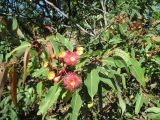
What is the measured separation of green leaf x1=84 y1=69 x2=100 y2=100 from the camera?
1.41 meters

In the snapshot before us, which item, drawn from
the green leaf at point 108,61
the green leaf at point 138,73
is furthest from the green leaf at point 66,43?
the green leaf at point 138,73

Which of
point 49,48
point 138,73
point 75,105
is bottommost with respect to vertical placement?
point 75,105

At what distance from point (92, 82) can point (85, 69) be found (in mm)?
114

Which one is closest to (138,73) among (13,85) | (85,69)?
(85,69)

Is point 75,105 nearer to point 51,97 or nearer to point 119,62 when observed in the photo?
point 51,97

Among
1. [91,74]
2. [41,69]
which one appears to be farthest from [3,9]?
[91,74]

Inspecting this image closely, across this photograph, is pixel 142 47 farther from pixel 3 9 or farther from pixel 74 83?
pixel 3 9

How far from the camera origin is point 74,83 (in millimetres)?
1438

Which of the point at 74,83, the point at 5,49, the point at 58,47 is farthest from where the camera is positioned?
the point at 5,49

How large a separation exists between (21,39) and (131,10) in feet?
6.30

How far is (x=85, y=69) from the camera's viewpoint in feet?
5.00

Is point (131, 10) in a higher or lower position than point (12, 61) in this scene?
higher

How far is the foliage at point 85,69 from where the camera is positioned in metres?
1.49

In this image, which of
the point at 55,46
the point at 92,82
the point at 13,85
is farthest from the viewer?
the point at 55,46
